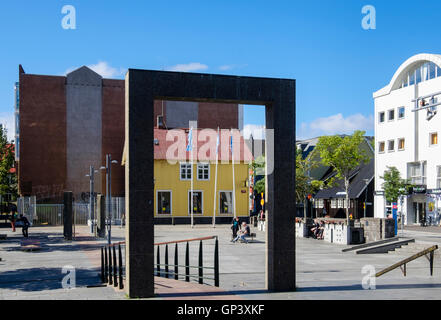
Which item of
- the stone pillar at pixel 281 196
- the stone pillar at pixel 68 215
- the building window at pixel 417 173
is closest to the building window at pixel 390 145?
the building window at pixel 417 173

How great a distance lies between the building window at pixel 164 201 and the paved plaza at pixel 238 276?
21831 mm

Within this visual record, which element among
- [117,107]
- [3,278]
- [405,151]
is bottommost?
[3,278]

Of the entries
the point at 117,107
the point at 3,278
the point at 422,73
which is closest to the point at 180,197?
the point at 117,107

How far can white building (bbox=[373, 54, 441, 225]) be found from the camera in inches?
1734

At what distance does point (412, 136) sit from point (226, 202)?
18.3 m

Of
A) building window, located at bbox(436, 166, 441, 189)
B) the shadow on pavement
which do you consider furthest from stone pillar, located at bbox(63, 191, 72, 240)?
building window, located at bbox(436, 166, 441, 189)

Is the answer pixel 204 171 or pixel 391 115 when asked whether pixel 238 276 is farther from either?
pixel 391 115

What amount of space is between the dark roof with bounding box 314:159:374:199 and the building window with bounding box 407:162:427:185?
814cm

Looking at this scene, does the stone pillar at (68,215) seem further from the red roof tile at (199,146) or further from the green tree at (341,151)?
the green tree at (341,151)

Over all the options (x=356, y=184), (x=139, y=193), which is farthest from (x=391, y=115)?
(x=139, y=193)
